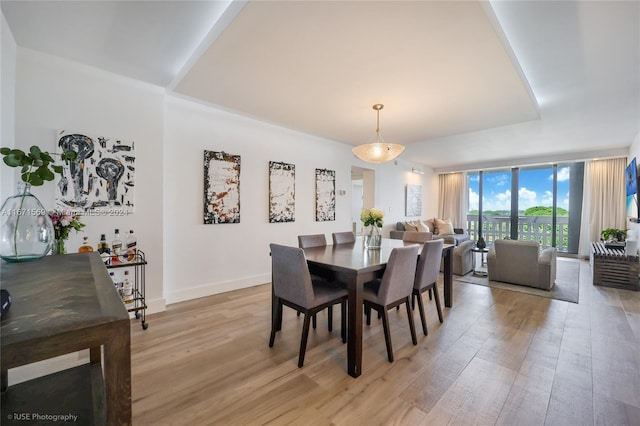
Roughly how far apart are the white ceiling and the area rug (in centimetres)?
238

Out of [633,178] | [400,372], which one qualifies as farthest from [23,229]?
[633,178]

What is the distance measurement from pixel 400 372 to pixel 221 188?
115 inches

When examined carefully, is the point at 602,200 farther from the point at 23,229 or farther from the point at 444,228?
the point at 23,229

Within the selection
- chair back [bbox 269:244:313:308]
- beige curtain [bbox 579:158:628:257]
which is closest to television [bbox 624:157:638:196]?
beige curtain [bbox 579:158:628:257]

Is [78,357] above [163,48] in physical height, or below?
below

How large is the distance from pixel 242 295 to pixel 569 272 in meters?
5.76

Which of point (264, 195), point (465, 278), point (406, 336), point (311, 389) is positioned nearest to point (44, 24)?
point (264, 195)

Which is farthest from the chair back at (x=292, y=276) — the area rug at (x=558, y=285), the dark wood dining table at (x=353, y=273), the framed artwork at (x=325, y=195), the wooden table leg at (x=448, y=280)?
the area rug at (x=558, y=285)

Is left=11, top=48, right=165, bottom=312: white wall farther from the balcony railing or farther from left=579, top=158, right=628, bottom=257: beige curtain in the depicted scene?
left=579, top=158, right=628, bottom=257: beige curtain

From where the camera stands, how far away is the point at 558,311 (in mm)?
3068

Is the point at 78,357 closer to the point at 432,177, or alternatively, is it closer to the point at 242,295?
the point at 242,295

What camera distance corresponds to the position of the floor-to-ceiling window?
6.59 m

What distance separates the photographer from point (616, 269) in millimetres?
4031

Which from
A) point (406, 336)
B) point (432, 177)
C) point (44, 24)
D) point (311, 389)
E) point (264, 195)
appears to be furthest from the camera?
point (432, 177)
